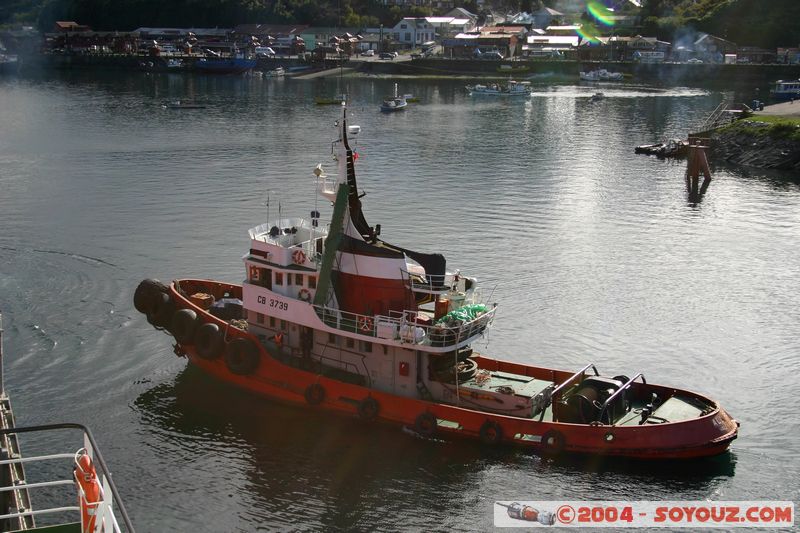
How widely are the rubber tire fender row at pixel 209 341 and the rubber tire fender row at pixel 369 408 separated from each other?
5.00 meters

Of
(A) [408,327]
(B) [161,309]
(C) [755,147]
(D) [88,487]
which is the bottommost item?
(B) [161,309]

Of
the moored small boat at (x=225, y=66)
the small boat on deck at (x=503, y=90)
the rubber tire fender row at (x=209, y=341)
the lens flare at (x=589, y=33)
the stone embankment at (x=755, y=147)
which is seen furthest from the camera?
the lens flare at (x=589, y=33)

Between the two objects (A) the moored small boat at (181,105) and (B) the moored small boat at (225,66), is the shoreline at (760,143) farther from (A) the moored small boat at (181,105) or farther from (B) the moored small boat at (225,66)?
(B) the moored small boat at (225,66)

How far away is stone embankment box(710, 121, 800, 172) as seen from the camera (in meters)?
66.8

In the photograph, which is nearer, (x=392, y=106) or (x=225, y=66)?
(x=392, y=106)

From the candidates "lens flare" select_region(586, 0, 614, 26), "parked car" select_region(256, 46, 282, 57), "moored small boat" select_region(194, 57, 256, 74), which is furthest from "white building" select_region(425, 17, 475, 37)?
"moored small boat" select_region(194, 57, 256, 74)

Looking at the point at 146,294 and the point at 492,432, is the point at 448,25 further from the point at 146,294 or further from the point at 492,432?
the point at 492,432

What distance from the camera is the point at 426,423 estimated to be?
24219mm

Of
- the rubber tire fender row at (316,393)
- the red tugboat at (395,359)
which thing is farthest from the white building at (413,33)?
the rubber tire fender row at (316,393)

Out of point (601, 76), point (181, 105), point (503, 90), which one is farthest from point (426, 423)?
point (601, 76)

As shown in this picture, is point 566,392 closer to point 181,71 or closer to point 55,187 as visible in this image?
point 55,187

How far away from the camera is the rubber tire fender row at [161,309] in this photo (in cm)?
2850

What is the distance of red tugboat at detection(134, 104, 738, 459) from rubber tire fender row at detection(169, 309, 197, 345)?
4 cm

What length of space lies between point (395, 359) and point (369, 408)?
5.16 feet
